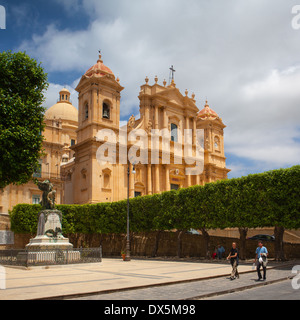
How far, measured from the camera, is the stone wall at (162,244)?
27.7 meters

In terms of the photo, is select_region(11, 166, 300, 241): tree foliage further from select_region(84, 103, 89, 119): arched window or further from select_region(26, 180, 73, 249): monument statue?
select_region(84, 103, 89, 119): arched window

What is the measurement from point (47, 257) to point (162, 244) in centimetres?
1458

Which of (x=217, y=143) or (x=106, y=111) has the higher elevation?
(x=106, y=111)

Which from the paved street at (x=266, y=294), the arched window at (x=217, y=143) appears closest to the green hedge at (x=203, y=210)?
the paved street at (x=266, y=294)

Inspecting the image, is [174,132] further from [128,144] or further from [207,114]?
[207,114]

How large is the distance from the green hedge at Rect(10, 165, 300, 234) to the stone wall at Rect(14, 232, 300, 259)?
6.17 ft

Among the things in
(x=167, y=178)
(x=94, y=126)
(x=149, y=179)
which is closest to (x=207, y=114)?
(x=167, y=178)

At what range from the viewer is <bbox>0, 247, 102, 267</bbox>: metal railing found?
61.2 ft

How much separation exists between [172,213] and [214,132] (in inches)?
1189

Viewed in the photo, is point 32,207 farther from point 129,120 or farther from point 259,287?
point 259,287

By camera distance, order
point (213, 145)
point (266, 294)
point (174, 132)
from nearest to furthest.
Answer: point (266, 294)
point (174, 132)
point (213, 145)

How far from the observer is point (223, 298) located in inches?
398

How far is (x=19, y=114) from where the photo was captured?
21469mm
